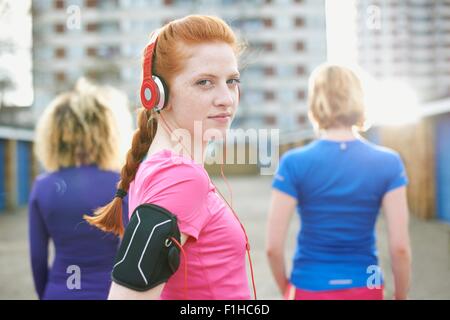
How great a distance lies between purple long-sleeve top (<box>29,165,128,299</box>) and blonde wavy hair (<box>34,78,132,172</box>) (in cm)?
9

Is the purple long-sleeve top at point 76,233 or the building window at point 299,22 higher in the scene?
the building window at point 299,22

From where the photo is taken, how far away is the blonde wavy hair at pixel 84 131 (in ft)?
8.08

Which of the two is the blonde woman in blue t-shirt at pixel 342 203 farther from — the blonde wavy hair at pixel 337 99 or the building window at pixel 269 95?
the building window at pixel 269 95

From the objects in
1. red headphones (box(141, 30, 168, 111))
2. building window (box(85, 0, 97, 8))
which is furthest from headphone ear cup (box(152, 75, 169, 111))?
building window (box(85, 0, 97, 8))

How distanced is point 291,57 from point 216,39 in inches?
1995

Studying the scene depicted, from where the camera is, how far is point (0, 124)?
51.8ft

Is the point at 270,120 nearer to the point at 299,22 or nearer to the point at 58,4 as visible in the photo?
the point at 299,22

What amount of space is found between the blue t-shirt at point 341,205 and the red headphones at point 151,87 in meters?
1.13

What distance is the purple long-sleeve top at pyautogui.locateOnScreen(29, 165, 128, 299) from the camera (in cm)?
232

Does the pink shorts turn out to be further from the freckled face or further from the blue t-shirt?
the freckled face

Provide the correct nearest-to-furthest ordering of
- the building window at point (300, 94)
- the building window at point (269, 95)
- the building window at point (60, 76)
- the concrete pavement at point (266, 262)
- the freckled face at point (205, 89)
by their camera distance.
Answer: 1. the freckled face at point (205, 89)
2. the concrete pavement at point (266, 262)
3. the building window at point (269, 95)
4. the building window at point (60, 76)
5. the building window at point (300, 94)

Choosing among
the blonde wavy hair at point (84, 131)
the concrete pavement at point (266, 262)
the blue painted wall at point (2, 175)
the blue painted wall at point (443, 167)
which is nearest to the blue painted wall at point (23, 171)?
the blue painted wall at point (2, 175)
